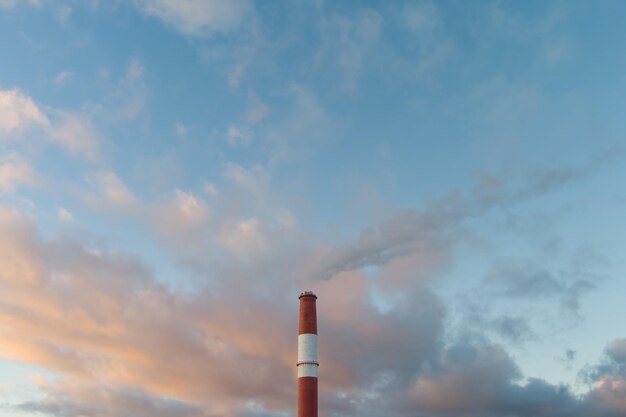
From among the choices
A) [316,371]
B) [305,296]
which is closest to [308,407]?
[316,371]

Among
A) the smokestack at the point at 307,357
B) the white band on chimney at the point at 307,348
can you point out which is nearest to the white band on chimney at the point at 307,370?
the smokestack at the point at 307,357

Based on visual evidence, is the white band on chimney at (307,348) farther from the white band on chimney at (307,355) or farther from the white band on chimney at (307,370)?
the white band on chimney at (307,370)

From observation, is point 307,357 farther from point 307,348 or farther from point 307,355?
point 307,348

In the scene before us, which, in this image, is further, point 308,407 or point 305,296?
point 305,296

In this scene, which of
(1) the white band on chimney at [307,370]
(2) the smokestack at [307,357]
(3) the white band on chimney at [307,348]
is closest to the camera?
(2) the smokestack at [307,357]

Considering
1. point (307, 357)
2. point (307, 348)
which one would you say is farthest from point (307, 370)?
point (307, 348)

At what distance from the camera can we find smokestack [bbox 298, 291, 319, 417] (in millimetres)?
61500

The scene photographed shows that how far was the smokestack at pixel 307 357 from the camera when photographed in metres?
61.5

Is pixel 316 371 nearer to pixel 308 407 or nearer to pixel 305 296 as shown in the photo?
pixel 308 407

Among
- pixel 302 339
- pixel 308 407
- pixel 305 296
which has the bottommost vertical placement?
pixel 308 407

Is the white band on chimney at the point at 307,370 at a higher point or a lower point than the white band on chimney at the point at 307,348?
lower

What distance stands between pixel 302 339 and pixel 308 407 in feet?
21.1

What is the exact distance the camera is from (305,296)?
66.3 meters

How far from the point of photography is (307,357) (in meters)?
63.1
